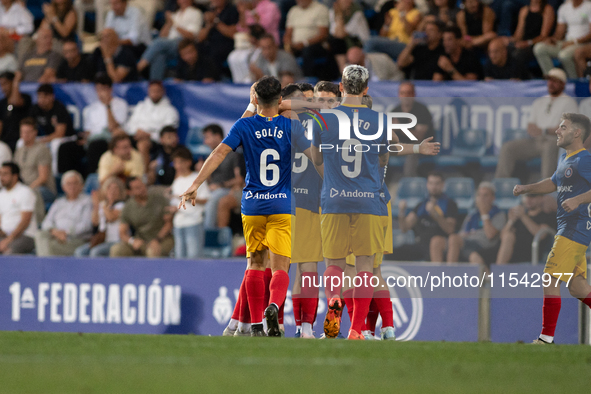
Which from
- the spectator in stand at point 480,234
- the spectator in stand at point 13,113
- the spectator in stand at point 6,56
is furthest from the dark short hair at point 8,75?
the spectator in stand at point 480,234

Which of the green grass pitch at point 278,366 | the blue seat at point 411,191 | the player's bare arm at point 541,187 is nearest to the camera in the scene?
the green grass pitch at point 278,366

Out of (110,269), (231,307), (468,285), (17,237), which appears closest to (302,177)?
(468,285)

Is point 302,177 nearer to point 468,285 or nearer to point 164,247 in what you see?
point 468,285

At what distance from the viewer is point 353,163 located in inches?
266

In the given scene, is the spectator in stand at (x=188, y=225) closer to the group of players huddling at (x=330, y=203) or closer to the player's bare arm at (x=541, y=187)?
the group of players huddling at (x=330, y=203)

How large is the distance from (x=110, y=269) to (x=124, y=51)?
13.9 ft

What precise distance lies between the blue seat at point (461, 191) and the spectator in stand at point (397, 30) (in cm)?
387

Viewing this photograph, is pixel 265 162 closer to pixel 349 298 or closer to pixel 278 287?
pixel 278 287

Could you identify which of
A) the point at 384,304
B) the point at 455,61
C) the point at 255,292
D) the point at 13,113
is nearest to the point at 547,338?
the point at 384,304

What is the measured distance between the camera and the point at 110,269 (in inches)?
409

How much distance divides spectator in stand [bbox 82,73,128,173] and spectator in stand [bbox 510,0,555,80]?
5873 millimetres

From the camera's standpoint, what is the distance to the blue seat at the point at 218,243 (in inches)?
412

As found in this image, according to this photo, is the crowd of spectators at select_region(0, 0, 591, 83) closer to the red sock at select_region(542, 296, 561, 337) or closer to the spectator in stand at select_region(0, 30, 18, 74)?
the spectator in stand at select_region(0, 30, 18, 74)

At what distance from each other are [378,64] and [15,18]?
6848 mm
